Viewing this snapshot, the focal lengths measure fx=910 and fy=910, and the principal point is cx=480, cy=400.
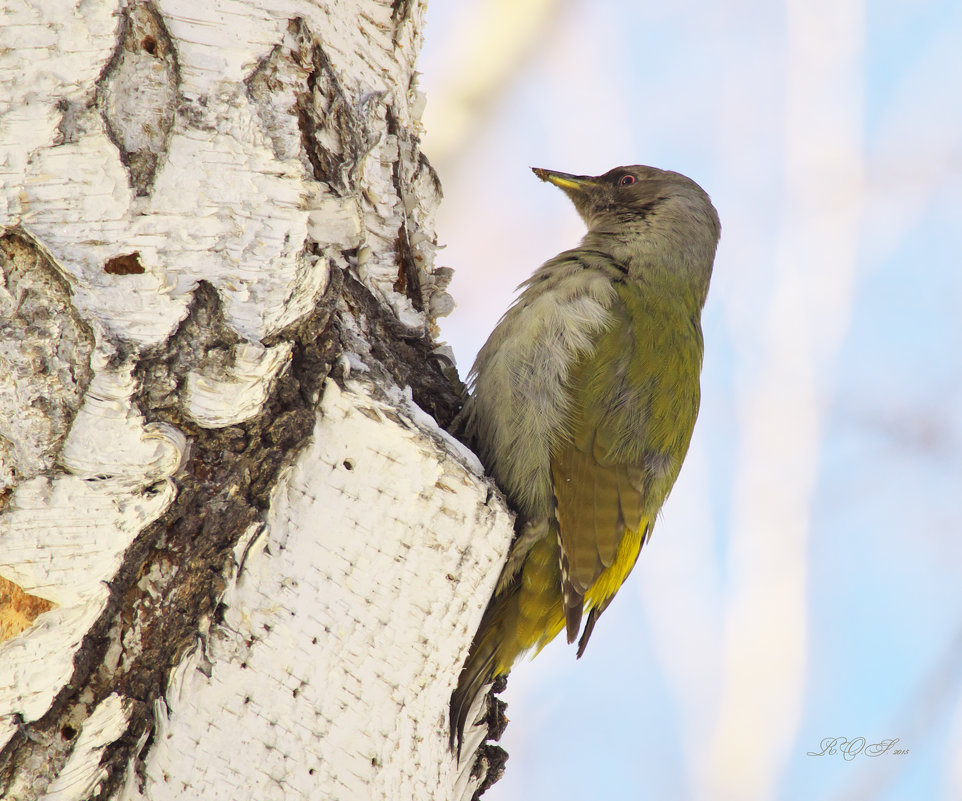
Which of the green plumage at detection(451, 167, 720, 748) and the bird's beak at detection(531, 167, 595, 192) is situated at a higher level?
the bird's beak at detection(531, 167, 595, 192)

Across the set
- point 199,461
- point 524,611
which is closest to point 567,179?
point 524,611

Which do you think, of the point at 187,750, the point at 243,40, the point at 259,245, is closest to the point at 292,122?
the point at 243,40

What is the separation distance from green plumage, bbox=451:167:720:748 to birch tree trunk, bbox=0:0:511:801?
837mm

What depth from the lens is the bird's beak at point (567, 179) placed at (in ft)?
13.8

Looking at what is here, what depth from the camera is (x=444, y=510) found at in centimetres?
186

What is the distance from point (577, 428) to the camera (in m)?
3.00

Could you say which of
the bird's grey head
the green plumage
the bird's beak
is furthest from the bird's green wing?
the bird's beak

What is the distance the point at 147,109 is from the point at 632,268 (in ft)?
7.08

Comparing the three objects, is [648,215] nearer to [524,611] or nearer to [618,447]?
[618,447]

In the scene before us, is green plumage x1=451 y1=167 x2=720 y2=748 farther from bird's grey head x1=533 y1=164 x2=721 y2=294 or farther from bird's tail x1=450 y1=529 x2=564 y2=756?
bird's grey head x1=533 y1=164 x2=721 y2=294

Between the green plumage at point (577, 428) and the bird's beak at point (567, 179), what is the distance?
792mm

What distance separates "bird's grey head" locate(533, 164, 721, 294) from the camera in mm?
3738

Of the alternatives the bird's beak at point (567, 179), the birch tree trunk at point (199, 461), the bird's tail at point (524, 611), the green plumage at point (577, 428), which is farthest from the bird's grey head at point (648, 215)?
the birch tree trunk at point (199, 461)

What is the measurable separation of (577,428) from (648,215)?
1.38m
